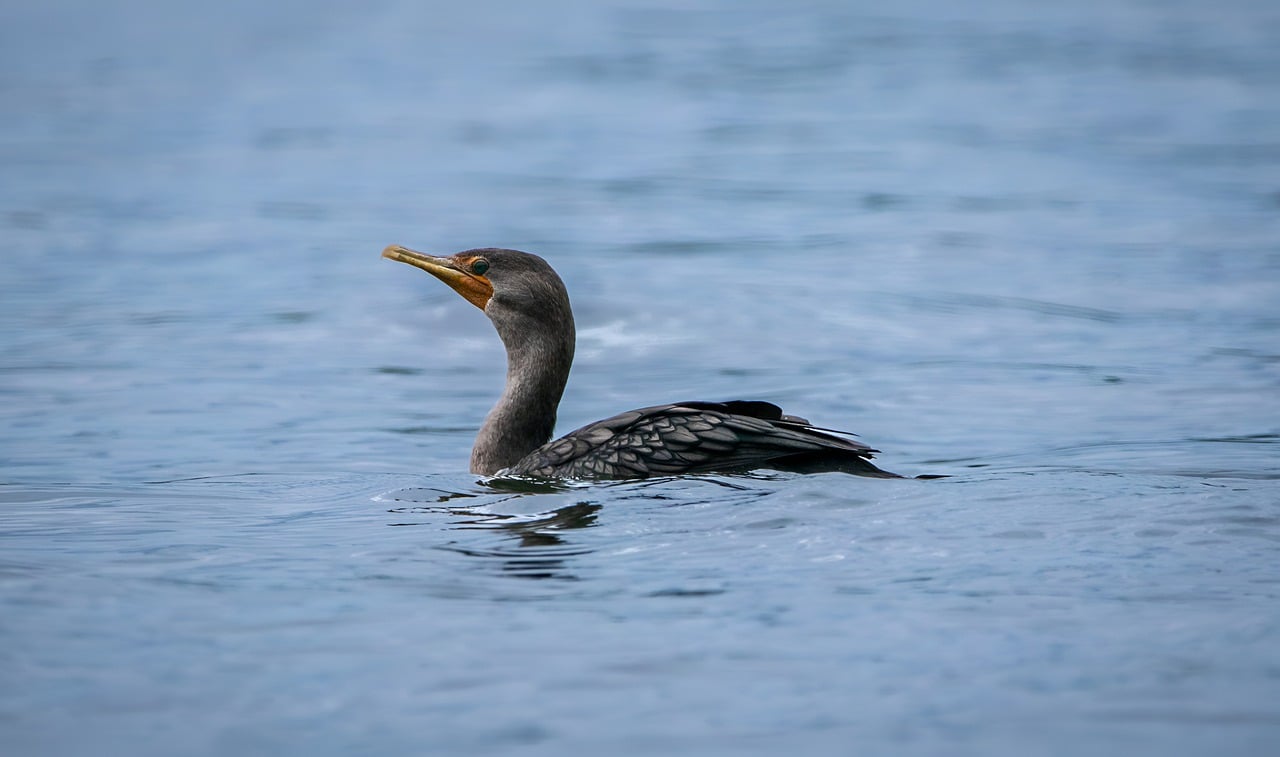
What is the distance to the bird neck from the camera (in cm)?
828

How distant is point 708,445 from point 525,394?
1.33m

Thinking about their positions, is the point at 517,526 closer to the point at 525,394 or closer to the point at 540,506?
the point at 540,506

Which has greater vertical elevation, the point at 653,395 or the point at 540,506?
the point at 540,506

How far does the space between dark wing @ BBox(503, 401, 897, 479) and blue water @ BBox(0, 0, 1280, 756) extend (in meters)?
0.14

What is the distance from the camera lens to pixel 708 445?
7.31m

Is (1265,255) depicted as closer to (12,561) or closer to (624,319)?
(624,319)

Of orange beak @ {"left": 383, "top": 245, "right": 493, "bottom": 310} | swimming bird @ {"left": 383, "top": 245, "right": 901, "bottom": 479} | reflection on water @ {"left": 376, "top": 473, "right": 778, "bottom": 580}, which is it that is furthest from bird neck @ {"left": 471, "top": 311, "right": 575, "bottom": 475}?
reflection on water @ {"left": 376, "top": 473, "right": 778, "bottom": 580}

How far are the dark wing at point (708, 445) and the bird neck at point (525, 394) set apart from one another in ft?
2.36

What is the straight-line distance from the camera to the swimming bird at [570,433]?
732cm

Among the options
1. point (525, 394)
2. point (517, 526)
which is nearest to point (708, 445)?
point (517, 526)

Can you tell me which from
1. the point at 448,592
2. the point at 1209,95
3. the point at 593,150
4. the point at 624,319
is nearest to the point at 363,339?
the point at 624,319

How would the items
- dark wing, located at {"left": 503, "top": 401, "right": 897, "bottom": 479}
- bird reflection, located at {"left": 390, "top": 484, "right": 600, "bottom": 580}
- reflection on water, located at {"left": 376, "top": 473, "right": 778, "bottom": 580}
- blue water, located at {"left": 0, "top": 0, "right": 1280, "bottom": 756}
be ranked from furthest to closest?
1. dark wing, located at {"left": 503, "top": 401, "right": 897, "bottom": 479}
2. reflection on water, located at {"left": 376, "top": 473, "right": 778, "bottom": 580}
3. bird reflection, located at {"left": 390, "top": 484, "right": 600, "bottom": 580}
4. blue water, located at {"left": 0, "top": 0, "right": 1280, "bottom": 756}

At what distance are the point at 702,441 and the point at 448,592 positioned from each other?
1.61 metres

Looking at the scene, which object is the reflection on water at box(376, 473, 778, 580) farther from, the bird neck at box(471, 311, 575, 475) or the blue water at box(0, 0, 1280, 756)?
the bird neck at box(471, 311, 575, 475)
